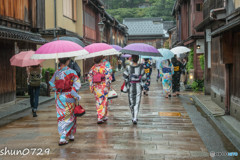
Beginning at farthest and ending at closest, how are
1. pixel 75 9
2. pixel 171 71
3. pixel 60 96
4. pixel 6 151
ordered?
pixel 75 9
pixel 171 71
pixel 60 96
pixel 6 151

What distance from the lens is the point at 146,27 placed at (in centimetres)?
6688

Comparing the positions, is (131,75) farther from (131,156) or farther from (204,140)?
(131,156)

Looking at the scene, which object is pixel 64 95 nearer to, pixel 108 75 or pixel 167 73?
pixel 108 75

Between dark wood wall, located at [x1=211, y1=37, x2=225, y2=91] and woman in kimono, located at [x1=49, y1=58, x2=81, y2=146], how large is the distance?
21.2 ft

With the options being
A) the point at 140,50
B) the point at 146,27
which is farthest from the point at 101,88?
the point at 146,27

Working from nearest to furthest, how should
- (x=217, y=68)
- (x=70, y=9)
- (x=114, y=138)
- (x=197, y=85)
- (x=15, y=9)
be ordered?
1. (x=114, y=138)
2. (x=217, y=68)
3. (x=15, y=9)
4. (x=197, y=85)
5. (x=70, y=9)

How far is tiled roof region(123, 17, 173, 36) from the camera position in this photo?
65.7 metres

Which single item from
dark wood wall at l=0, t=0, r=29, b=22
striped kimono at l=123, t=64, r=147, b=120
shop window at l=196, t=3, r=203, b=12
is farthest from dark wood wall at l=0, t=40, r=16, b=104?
shop window at l=196, t=3, r=203, b=12

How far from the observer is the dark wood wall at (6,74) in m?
11.5

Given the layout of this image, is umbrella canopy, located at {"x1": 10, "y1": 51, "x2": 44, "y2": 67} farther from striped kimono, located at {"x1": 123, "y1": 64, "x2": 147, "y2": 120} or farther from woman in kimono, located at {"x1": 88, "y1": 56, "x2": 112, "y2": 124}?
striped kimono, located at {"x1": 123, "y1": 64, "x2": 147, "y2": 120}

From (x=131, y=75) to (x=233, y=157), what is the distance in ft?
12.4

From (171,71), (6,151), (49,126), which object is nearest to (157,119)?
(49,126)

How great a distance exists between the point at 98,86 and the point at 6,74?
17.5 feet

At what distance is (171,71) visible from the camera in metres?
14.1
